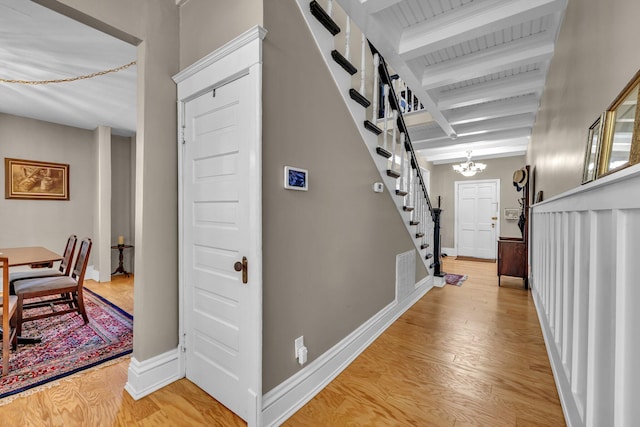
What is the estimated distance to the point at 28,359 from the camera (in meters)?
2.20

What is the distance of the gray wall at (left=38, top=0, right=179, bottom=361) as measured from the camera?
1.78 metres

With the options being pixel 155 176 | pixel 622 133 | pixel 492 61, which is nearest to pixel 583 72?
pixel 622 133

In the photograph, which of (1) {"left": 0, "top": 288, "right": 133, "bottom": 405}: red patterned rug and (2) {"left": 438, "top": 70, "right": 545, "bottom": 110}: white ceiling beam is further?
(2) {"left": 438, "top": 70, "right": 545, "bottom": 110}: white ceiling beam

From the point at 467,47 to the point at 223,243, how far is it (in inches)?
121

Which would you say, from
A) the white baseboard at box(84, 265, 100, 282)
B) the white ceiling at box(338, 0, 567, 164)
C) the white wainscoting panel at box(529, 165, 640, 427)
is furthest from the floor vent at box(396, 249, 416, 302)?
the white baseboard at box(84, 265, 100, 282)

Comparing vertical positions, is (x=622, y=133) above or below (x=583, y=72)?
below

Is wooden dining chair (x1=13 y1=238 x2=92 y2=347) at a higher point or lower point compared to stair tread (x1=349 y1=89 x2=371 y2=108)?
lower

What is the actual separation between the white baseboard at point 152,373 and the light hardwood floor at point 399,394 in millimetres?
49

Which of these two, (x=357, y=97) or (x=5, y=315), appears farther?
(x=357, y=97)

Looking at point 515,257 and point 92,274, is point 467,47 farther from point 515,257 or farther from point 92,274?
point 92,274

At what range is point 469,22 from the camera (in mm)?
2346

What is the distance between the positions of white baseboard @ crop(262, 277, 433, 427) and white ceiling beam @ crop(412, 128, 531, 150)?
4.11m

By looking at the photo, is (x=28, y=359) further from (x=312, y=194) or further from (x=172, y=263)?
(x=312, y=194)

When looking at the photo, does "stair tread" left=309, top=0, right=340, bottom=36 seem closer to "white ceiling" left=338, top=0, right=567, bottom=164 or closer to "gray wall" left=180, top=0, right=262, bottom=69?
"gray wall" left=180, top=0, right=262, bottom=69
